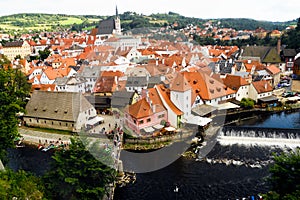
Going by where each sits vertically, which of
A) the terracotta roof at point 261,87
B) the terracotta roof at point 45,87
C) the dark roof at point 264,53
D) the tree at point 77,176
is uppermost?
the dark roof at point 264,53

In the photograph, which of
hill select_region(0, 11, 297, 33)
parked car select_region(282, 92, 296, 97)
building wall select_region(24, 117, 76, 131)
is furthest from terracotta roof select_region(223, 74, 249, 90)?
hill select_region(0, 11, 297, 33)

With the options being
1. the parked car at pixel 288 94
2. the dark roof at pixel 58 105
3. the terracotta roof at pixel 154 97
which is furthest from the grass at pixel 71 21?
the terracotta roof at pixel 154 97

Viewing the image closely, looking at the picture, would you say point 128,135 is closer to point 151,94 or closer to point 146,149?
point 146,149

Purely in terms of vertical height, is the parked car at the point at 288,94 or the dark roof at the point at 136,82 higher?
the dark roof at the point at 136,82

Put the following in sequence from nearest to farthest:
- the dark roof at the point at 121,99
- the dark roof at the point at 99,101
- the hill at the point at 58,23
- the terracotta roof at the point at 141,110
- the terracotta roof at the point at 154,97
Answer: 1. the terracotta roof at the point at 141,110
2. the terracotta roof at the point at 154,97
3. the dark roof at the point at 121,99
4. the dark roof at the point at 99,101
5. the hill at the point at 58,23

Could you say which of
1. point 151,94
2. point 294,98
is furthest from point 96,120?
point 294,98

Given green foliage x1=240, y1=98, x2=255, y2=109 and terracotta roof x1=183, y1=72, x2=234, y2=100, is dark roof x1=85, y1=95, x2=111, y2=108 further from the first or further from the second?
green foliage x1=240, y1=98, x2=255, y2=109

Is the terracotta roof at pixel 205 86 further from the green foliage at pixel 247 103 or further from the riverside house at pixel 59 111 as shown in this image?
the riverside house at pixel 59 111
